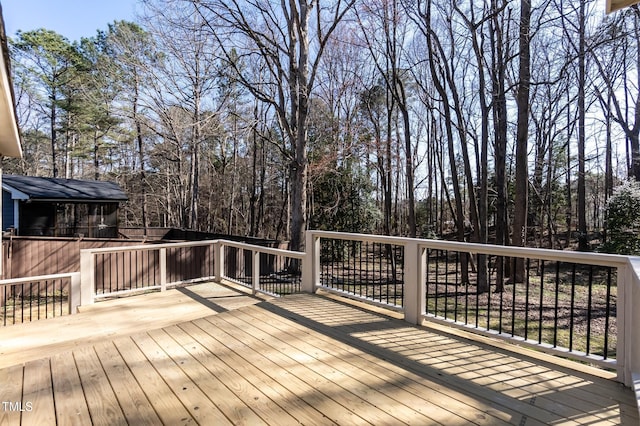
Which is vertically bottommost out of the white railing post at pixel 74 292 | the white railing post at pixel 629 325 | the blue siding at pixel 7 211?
the white railing post at pixel 74 292

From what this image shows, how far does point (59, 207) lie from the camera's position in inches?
555

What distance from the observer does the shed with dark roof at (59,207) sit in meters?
13.1

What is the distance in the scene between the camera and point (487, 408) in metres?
2.01

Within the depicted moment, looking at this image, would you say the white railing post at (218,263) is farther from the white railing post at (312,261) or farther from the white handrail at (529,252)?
the white handrail at (529,252)

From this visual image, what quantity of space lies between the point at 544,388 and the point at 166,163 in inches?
932

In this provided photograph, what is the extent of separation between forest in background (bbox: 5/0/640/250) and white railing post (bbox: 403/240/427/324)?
20.9ft

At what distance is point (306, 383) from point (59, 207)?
1569cm

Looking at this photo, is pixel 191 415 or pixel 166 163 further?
pixel 166 163

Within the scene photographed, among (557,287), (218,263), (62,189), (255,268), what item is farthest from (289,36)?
(62,189)

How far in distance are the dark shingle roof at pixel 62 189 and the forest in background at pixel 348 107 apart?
344 cm

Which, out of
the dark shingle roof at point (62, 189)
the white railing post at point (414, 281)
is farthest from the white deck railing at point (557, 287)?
the dark shingle roof at point (62, 189)

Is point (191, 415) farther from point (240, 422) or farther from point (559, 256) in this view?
point (559, 256)

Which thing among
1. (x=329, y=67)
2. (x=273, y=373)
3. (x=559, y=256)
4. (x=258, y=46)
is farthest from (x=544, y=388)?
(x=329, y=67)

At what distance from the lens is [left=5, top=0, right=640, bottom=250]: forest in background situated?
9430 millimetres
